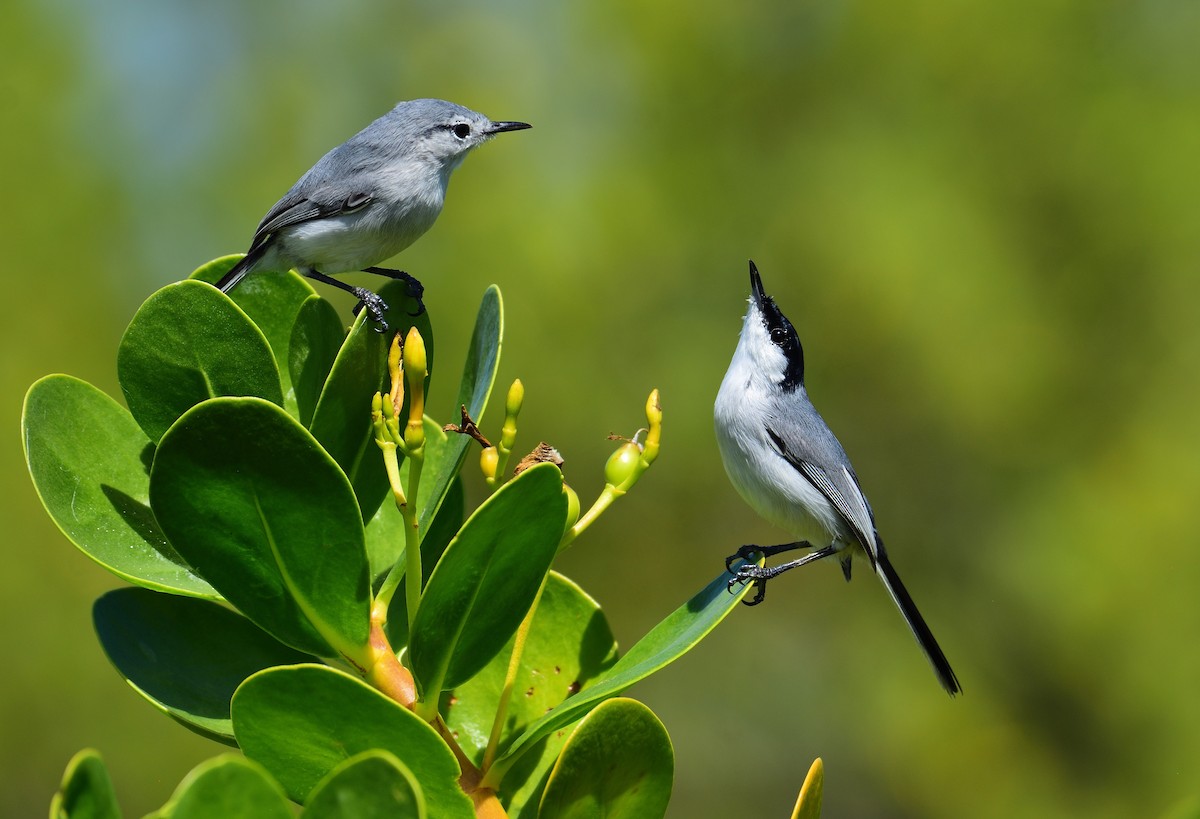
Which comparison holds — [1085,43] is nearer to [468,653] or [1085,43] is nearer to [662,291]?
[662,291]

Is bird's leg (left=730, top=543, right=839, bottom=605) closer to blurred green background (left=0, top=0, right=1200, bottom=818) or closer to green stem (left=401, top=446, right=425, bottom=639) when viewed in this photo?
green stem (left=401, top=446, right=425, bottom=639)

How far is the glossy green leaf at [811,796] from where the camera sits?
1091mm

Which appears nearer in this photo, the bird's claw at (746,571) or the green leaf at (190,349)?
the green leaf at (190,349)

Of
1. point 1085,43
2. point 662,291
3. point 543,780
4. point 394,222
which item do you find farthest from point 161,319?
point 1085,43

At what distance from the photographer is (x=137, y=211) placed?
7.88 metres

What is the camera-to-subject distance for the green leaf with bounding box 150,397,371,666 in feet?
3.30

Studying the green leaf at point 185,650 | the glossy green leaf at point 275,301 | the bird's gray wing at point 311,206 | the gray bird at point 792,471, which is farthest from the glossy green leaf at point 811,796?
the bird's gray wing at point 311,206

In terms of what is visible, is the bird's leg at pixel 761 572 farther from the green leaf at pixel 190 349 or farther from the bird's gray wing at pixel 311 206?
the bird's gray wing at pixel 311 206

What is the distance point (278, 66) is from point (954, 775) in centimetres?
789

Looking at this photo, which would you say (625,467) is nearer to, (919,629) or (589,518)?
(589,518)

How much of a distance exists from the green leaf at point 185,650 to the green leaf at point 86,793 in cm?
48

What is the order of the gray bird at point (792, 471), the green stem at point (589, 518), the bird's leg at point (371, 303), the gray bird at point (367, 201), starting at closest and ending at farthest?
the green stem at point (589, 518)
the bird's leg at point (371, 303)
the gray bird at point (367, 201)
the gray bird at point (792, 471)

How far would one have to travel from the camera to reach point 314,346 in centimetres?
141

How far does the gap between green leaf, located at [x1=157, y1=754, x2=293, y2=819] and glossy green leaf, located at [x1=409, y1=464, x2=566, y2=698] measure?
1.15ft
